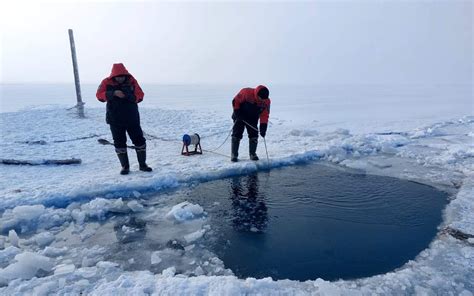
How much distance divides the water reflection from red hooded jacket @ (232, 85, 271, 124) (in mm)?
1571

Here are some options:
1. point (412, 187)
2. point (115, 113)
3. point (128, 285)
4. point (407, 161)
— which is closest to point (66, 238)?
point (128, 285)

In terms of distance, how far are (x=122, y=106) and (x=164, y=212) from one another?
7.51 ft

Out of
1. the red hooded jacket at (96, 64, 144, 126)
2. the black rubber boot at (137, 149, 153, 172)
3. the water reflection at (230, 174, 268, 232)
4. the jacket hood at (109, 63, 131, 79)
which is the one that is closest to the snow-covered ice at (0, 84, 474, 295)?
the black rubber boot at (137, 149, 153, 172)

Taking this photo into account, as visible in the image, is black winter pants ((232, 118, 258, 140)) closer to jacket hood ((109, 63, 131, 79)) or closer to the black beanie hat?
the black beanie hat

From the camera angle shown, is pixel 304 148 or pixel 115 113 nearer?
pixel 115 113

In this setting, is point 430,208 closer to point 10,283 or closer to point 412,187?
point 412,187

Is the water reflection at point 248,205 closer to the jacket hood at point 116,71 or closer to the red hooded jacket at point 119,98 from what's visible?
the red hooded jacket at point 119,98

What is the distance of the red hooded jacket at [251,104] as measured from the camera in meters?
6.97

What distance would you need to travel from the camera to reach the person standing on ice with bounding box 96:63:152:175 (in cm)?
571

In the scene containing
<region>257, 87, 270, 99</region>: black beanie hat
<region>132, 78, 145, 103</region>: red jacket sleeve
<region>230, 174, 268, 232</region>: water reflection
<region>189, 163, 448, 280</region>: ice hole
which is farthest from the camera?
<region>257, 87, 270, 99</region>: black beanie hat

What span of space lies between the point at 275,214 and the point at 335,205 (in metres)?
0.98

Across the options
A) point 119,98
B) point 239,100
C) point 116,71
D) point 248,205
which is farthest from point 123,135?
point 248,205

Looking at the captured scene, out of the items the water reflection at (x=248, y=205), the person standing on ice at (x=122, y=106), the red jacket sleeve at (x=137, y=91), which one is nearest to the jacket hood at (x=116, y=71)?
the person standing on ice at (x=122, y=106)

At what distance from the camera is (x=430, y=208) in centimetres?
481
